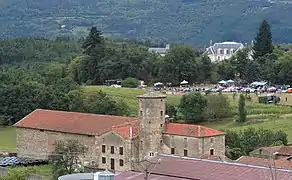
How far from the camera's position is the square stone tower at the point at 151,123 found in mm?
45906

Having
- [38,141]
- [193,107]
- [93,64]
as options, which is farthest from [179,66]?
[38,141]

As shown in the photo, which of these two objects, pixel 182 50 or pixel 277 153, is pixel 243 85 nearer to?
pixel 182 50

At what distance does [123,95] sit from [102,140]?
23882mm

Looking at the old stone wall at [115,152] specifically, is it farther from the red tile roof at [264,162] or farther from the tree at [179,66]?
the tree at [179,66]

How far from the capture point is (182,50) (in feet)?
264

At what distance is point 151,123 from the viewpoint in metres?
45.9

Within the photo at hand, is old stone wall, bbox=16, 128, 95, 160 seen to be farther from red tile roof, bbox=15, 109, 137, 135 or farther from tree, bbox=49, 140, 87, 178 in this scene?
tree, bbox=49, 140, 87, 178

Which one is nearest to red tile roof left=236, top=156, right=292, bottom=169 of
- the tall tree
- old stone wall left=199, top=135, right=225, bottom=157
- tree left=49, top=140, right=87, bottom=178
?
old stone wall left=199, top=135, right=225, bottom=157

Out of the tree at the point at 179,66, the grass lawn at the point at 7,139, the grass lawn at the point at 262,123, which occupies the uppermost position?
the tree at the point at 179,66

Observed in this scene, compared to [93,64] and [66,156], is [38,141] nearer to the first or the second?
[66,156]

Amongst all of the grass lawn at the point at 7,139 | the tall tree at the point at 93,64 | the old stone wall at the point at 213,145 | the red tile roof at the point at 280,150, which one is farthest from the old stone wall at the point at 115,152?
the tall tree at the point at 93,64

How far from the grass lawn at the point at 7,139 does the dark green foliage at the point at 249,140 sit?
1578cm

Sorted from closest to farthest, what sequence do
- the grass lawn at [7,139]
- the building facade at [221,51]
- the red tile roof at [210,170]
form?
the red tile roof at [210,170]
the grass lawn at [7,139]
the building facade at [221,51]

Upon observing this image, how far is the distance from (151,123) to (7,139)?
19.0m
